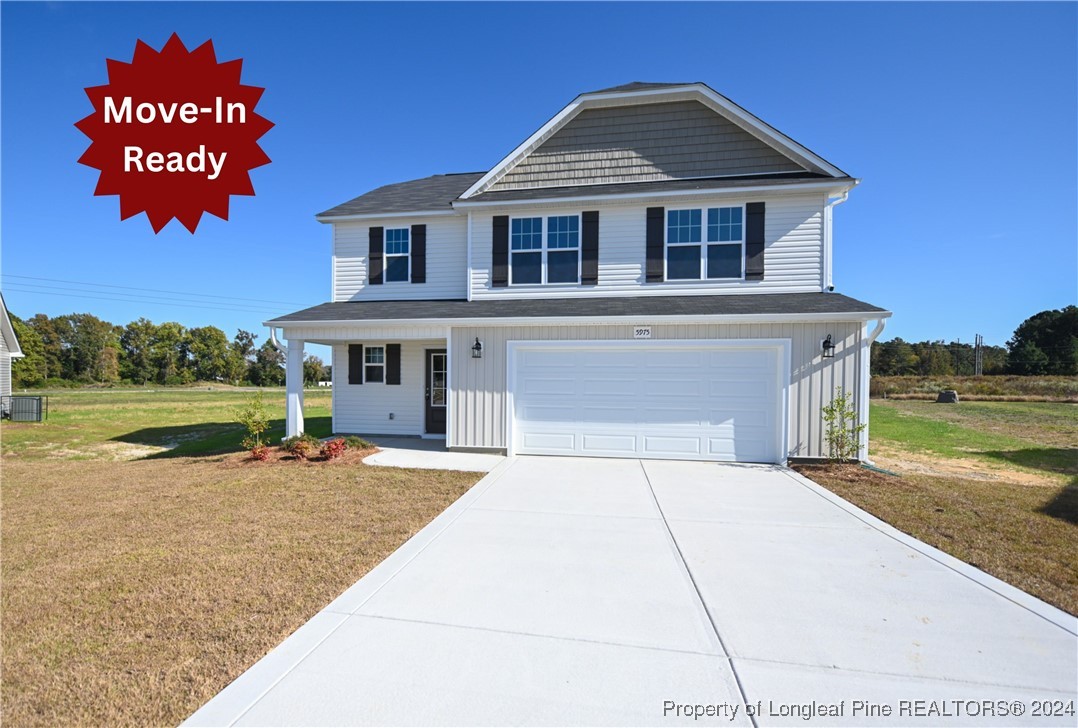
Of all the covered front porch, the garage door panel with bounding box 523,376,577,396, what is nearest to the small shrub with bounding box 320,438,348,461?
the covered front porch

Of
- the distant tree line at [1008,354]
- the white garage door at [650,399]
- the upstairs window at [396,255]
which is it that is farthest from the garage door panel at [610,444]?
the distant tree line at [1008,354]

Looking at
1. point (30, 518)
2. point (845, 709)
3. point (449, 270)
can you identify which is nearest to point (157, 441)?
point (30, 518)

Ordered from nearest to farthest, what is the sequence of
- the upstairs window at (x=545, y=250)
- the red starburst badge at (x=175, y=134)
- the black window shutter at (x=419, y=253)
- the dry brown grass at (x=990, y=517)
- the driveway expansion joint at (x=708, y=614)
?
1. the driveway expansion joint at (x=708, y=614)
2. the dry brown grass at (x=990, y=517)
3. the red starburst badge at (x=175, y=134)
4. the upstairs window at (x=545, y=250)
5. the black window shutter at (x=419, y=253)

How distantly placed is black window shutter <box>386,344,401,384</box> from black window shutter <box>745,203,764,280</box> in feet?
27.4

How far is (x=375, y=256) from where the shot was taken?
11148 millimetres

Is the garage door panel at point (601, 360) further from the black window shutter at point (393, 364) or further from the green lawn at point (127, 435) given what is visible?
the green lawn at point (127, 435)

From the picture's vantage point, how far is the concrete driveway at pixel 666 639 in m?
2.32

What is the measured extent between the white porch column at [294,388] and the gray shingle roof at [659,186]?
16.5 feet

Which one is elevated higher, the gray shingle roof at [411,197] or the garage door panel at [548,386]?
the gray shingle roof at [411,197]

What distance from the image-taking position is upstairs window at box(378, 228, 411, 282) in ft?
36.4

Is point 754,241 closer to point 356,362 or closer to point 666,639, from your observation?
point 666,639

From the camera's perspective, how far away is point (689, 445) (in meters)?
8.39

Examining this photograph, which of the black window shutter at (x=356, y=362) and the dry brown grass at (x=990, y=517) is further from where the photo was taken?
the black window shutter at (x=356, y=362)

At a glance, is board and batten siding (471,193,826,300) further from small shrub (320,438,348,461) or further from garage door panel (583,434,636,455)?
small shrub (320,438,348,461)
